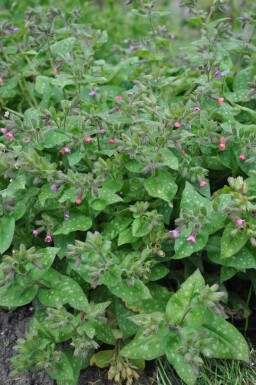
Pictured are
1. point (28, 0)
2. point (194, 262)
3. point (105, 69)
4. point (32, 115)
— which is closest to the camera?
point (194, 262)

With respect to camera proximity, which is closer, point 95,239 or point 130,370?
point 95,239

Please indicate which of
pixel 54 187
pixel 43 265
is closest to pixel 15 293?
pixel 43 265

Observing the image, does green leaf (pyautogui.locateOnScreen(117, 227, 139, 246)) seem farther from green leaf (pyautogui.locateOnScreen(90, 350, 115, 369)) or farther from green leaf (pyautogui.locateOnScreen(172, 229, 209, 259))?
green leaf (pyautogui.locateOnScreen(90, 350, 115, 369))

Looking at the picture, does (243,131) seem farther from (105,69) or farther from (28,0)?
(28,0)

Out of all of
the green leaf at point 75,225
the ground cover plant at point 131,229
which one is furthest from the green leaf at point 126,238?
the green leaf at point 75,225

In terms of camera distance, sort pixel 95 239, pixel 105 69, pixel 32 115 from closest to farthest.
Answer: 1. pixel 95 239
2. pixel 32 115
3. pixel 105 69

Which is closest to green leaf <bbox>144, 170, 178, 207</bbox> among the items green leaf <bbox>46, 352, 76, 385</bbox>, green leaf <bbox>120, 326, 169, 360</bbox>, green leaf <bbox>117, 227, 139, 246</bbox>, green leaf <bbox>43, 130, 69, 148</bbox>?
green leaf <bbox>117, 227, 139, 246</bbox>

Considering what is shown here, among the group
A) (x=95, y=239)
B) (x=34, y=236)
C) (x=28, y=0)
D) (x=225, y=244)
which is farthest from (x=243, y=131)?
(x=28, y=0)
